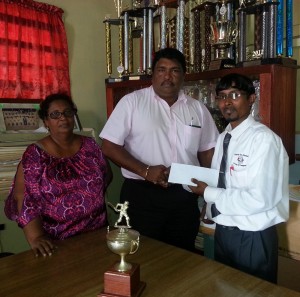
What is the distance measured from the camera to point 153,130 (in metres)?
1.98

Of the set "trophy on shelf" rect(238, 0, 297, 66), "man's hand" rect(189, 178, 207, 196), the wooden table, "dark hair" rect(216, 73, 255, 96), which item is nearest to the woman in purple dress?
the wooden table

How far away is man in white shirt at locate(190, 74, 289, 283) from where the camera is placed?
4.51 ft

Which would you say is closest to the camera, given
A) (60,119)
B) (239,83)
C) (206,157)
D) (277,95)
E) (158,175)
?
(239,83)

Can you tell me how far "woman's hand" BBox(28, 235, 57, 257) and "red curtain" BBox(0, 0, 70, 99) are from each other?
63.9 inches

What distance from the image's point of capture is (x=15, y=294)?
1.08m

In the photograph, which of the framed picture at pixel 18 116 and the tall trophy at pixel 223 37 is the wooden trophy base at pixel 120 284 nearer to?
the tall trophy at pixel 223 37

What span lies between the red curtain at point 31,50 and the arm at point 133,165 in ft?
3.81

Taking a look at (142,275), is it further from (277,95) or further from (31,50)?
(31,50)

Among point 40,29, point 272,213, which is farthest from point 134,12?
point 272,213

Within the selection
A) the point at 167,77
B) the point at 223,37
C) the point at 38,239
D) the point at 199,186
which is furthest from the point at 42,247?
the point at 223,37

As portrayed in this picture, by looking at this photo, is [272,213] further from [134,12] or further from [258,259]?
[134,12]

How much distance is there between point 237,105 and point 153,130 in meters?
0.58

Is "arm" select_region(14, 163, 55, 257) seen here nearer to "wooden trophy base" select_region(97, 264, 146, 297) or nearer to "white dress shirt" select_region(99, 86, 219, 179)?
"wooden trophy base" select_region(97, 264, 146, 297)

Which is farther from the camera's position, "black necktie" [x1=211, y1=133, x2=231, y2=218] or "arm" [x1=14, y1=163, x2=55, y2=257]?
"black necktie" [x1=211, y1=133, x2=231, y2=218]
